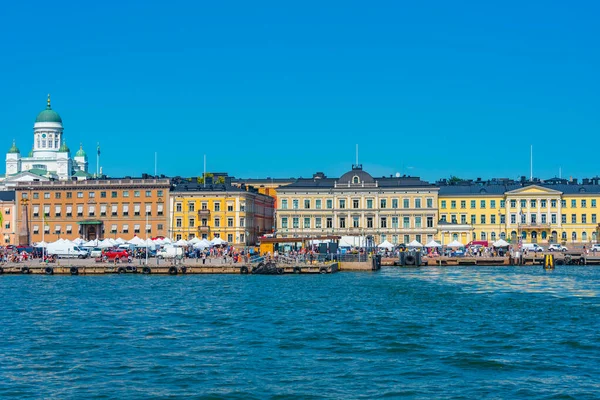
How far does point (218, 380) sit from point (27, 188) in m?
96.6

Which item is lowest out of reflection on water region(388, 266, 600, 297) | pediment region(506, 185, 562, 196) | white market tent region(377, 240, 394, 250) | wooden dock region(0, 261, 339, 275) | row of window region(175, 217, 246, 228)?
reflection on water region(388, 266, 600, 297)

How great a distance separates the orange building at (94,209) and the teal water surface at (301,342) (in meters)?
54.3

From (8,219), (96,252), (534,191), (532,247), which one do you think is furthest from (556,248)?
(8,219)

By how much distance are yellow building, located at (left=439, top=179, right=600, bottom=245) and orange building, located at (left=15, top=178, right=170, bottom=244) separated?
36.4 meters

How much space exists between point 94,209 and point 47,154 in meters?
69.2

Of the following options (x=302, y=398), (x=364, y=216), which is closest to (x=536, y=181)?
(x=364, y=216)

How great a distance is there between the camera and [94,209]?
384ft

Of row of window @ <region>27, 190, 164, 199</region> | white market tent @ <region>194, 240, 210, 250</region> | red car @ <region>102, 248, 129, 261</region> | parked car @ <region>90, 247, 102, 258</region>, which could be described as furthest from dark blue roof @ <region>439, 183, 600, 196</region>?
red car @ <region>102, 248, 129, 261</region>

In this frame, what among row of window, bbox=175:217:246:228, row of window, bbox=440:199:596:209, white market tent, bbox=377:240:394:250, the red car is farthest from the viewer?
Answer: row of window, bbox=175:217:246:228

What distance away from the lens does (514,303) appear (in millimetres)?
50438

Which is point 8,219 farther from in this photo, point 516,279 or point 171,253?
point 516,279

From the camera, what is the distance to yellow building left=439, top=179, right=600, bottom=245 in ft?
375

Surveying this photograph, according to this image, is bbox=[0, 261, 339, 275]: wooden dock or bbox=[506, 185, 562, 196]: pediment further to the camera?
bbox=[506, 185, 562, 196]: pediment

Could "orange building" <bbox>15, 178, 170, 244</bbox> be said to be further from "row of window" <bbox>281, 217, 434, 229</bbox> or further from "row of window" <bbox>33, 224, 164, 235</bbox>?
"row of window" <bbox>281, 217, 434, 229</bbox>
